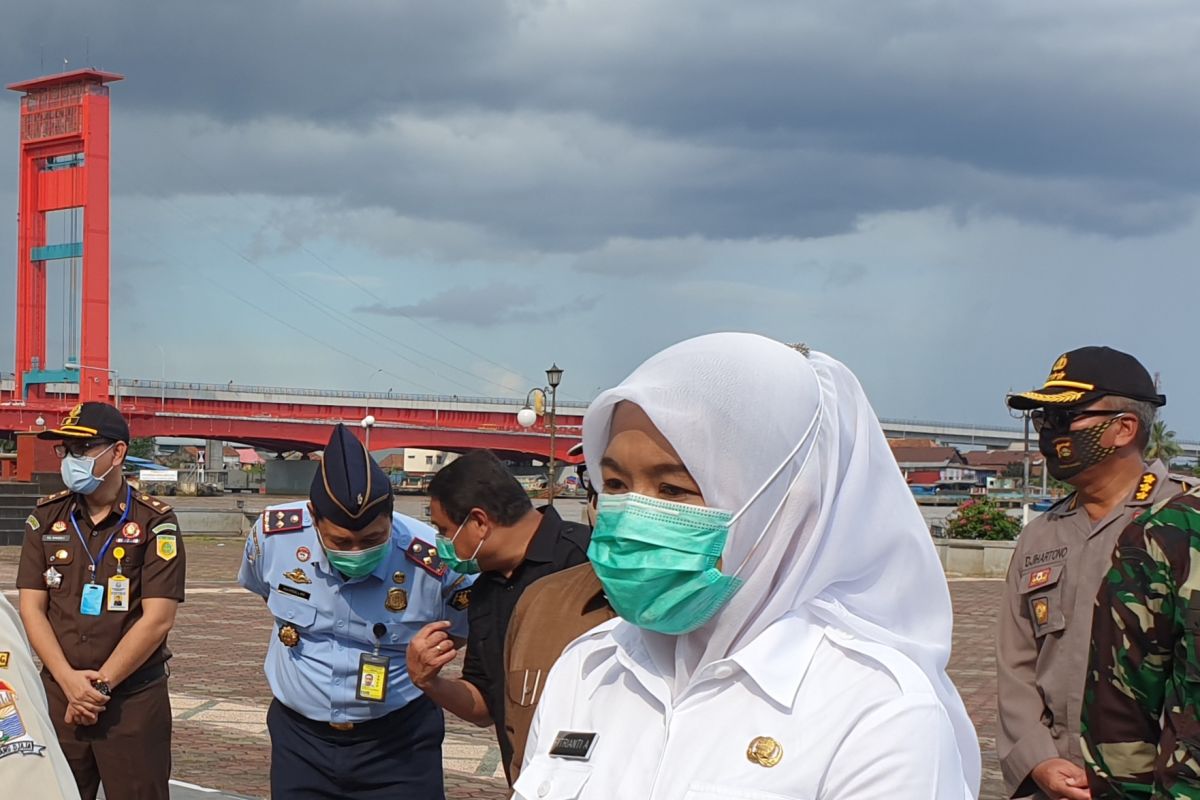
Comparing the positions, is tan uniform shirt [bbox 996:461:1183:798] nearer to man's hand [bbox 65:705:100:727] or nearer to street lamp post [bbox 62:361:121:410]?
man's hand [bbox 65:705:100:727]

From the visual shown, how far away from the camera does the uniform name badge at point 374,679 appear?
431 centimetres

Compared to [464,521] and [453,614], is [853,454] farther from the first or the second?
[453,614]

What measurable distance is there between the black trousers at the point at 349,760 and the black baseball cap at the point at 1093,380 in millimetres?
Result: 2286

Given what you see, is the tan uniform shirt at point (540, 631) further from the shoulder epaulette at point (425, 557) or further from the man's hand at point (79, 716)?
the man's hand at point (79, 716)

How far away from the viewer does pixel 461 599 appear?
4.44 metres

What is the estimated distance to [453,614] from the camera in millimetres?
4605

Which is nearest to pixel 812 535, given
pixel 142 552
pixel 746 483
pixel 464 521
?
pixel 746 483

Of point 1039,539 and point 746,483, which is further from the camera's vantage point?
point 1039,539

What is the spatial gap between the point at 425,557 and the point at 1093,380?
2220mm

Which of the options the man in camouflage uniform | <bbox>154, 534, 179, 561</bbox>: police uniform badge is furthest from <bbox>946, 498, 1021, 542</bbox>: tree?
the man in camouflage uniform

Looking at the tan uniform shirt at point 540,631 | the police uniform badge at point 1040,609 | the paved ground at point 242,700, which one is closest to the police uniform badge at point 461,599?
the tan uniform shirt at point 540,631

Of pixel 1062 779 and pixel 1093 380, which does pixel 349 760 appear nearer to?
pixel 1062 779

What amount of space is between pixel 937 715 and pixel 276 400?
79734mm

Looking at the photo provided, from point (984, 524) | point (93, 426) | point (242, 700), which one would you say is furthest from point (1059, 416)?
point (984, 524)
